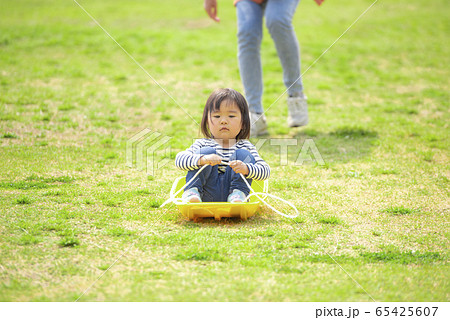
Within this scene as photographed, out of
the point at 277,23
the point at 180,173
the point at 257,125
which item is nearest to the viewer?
the point at 180,173

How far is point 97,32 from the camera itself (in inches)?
388

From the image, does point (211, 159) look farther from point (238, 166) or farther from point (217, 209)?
point (217, 209)

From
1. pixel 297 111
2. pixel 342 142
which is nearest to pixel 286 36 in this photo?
pixel 297 111

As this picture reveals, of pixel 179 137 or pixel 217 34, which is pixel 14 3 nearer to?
pixel 217 34

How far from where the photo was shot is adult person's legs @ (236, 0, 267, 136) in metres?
5.37

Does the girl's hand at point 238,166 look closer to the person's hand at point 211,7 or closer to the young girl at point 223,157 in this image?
the young girl at point 223,157

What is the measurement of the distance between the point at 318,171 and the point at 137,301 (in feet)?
8.87

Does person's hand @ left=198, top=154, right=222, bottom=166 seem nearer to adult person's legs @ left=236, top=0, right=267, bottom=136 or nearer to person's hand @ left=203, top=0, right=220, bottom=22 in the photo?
adult person's legs @ left=236, top=0, right=267, bottom=136

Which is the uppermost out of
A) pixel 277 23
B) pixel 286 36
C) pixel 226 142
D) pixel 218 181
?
pixel 277 23

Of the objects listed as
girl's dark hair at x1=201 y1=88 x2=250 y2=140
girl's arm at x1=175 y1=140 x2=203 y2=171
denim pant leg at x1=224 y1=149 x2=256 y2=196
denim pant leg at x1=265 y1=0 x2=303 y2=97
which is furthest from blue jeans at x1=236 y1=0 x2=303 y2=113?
girl's arm at x1=175 y1=140 x2=203 y2=171

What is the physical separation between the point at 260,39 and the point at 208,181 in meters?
2.29

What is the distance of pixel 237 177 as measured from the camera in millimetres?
3717

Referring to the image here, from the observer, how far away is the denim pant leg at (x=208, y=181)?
3713 millimetres

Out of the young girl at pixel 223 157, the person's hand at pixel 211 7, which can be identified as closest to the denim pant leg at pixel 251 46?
the person's hand at pixel 211 7
